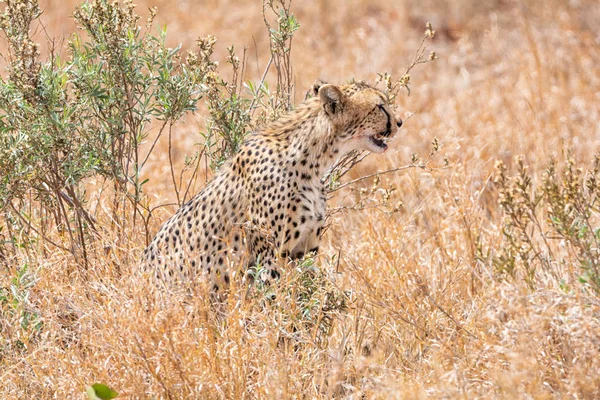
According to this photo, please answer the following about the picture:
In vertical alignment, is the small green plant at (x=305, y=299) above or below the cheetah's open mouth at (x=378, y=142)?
below

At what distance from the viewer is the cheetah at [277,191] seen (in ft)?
12.1

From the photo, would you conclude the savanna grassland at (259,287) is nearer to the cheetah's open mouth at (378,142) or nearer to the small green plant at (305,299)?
the small green plant at (305,299)

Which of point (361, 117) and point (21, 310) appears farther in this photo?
point (361, 117)

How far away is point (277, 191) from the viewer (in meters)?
3.69

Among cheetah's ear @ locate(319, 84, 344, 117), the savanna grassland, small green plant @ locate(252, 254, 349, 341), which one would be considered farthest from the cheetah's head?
small green plant @ locate(252, 254, 349, 341)

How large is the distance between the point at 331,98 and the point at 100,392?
4.67 ft

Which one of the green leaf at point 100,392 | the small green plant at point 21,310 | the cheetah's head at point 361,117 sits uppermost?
the cheetah's head at point 361,117

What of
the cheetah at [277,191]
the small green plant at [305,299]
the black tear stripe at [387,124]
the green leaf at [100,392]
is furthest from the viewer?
the black tear stripe at [387,124]

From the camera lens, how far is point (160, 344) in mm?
2994

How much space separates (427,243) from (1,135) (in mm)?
1903

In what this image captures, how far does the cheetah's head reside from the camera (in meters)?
3.78

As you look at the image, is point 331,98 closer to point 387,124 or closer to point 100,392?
point 387,124

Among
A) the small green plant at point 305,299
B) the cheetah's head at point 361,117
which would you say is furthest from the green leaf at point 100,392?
the cheetah's head at point 361,117

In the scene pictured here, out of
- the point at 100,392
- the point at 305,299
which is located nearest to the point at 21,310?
the point at 100,392
